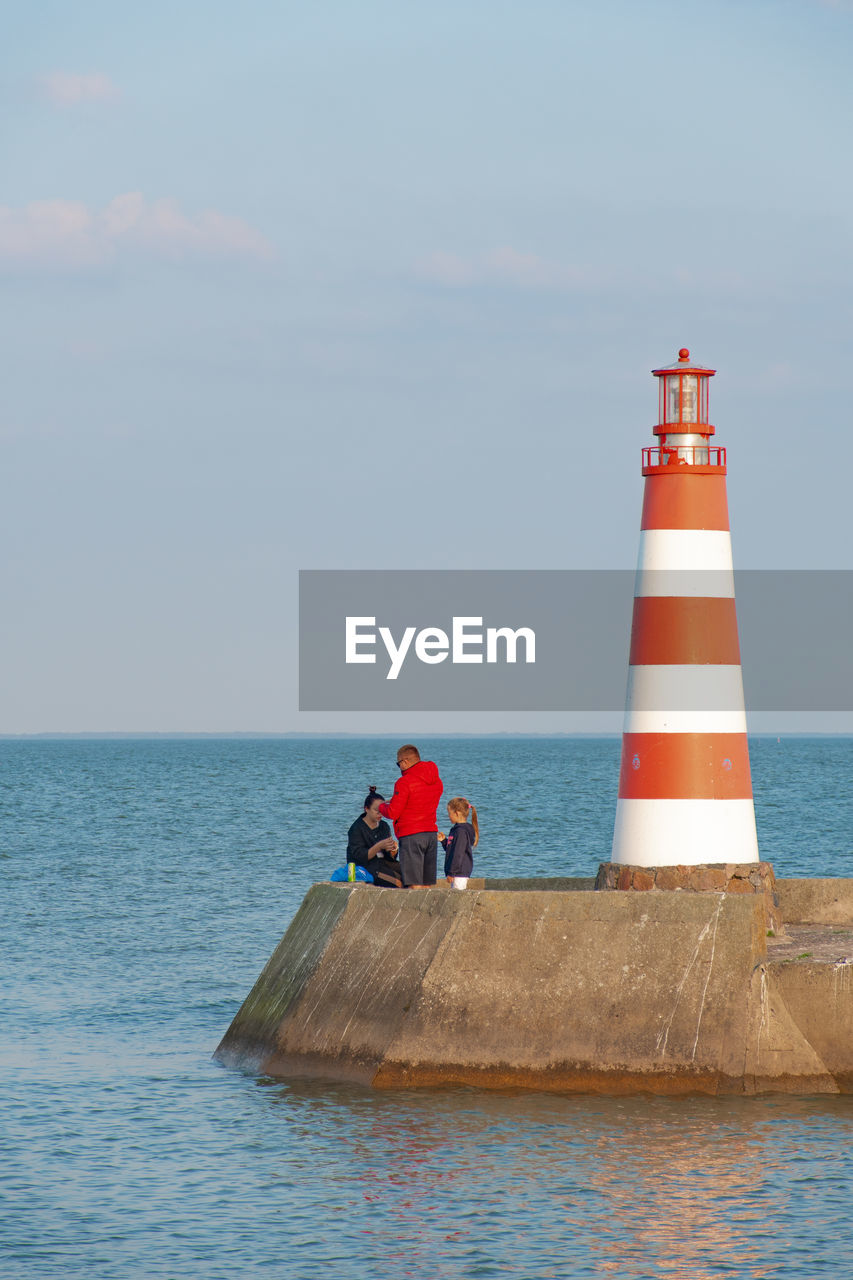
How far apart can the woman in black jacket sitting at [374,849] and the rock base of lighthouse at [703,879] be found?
2.28m

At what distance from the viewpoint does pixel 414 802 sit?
15.2 meters

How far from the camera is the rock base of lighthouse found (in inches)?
565

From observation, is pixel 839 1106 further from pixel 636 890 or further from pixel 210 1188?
pixel 210 1188

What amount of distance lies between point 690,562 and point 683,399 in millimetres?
1557

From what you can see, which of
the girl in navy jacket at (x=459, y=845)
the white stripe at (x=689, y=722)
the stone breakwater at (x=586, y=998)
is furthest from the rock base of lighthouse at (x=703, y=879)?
the girl in navy jacket at (x=459, y=845)

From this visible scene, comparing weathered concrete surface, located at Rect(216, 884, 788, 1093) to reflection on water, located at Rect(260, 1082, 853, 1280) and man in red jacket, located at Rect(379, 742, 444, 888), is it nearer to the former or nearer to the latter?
reflection on water, located at Rect(260, 1082, 853, 1280)

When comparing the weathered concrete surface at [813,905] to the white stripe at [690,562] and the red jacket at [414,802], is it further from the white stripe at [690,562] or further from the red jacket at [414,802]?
the red jacket at [414,802]

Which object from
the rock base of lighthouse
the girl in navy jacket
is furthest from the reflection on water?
the girl in navy jacket

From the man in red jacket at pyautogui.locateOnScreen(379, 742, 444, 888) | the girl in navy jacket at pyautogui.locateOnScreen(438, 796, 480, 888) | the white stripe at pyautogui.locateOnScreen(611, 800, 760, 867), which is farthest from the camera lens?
the girl in navy jacket at pyautogui.locateOnScreen(438, 796, 480, 888)

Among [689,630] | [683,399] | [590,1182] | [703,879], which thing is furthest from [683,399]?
[590,1182]

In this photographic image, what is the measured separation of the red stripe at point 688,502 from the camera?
1467cm

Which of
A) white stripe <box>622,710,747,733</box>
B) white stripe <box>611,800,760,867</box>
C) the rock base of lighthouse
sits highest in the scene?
white stripe <box>622,710,747,733</box>

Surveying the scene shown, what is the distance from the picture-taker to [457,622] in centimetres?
1911

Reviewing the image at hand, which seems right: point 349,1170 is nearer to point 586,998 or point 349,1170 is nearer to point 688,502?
point 586,998
